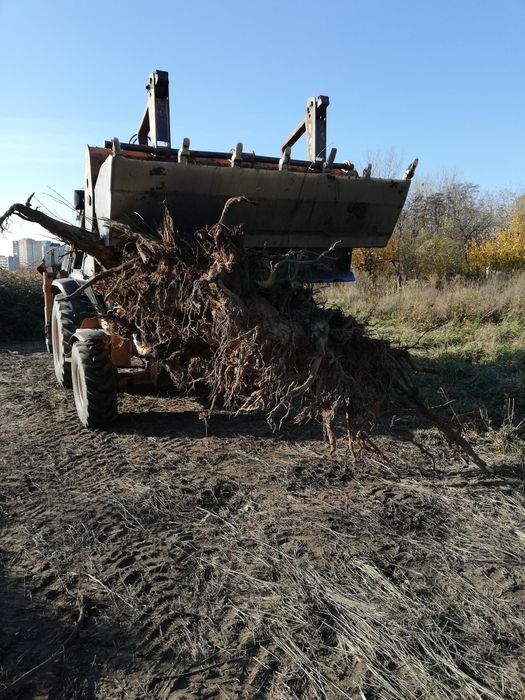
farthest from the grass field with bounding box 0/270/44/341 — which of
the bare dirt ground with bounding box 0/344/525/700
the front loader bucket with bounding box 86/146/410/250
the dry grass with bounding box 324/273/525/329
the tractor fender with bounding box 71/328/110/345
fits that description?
the bare dirt ground with bounding box 0/344/525/700

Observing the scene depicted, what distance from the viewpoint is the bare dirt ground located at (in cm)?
223

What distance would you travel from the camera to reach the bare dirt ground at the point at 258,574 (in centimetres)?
223

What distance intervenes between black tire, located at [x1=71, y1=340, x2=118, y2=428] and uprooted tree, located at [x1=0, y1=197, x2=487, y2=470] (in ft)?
3.13

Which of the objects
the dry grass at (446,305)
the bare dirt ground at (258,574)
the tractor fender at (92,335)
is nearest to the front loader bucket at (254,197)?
the tractor fender at (92,335)

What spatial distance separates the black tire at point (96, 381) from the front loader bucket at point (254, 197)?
1.09 m

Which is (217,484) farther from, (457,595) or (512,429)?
(512,429)

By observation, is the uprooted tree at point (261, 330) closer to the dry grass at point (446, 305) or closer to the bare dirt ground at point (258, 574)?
the bare dirt ground at point (258, 574)

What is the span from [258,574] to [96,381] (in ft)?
9.29

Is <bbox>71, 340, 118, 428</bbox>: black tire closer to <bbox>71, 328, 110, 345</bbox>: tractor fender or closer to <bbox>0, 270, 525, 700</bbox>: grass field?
<bbox>71, 328, 110, 345</bbox>: tractor fender

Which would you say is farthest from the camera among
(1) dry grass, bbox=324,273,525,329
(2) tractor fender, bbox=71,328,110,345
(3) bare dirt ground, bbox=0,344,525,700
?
(1) dry grass, bbox=324,273,525,329

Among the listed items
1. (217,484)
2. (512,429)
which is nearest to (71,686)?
(217,484)

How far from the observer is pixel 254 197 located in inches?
207

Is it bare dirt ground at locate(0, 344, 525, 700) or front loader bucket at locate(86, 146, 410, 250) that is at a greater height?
front loader bucket at locate(86, 146, 410, 250)

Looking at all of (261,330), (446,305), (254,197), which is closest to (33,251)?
(446,305)
